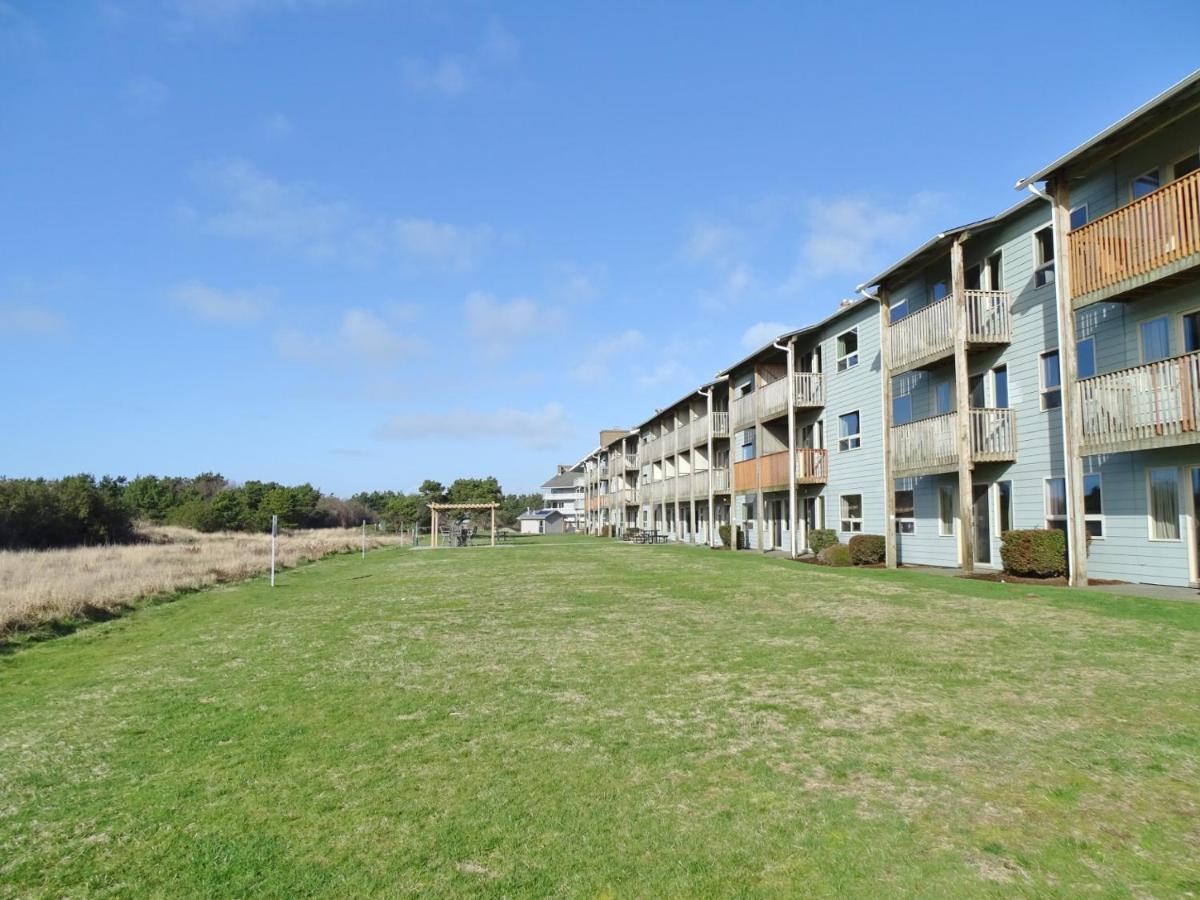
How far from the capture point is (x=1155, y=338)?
48.5ft

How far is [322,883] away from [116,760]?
3.08 m

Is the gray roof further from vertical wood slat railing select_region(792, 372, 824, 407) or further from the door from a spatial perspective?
vertical wood slat railing select_region(792, 372, 824, 407)

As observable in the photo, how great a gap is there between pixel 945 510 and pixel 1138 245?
915 centimetres

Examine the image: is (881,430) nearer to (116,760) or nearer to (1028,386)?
(1028,386)

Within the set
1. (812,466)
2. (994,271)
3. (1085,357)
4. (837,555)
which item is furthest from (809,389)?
(1085,357)

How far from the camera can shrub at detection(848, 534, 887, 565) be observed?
72.8 ft

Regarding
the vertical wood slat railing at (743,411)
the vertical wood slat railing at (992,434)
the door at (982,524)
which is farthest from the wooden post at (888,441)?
the vertical wood slat railing at (743,411)

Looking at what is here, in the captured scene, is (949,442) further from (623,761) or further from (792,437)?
(623,761)

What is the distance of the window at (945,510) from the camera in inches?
831

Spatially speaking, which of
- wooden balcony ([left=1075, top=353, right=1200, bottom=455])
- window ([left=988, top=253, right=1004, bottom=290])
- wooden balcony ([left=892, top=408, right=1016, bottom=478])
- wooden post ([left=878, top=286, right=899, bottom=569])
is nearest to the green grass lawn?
wooden balcony ([left=1075, top=353, right=1200, bottom=455])

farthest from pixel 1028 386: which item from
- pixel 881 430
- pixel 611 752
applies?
pixel 611 752

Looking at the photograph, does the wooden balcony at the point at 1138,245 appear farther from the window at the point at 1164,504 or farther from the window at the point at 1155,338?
the window at the point at 1164,504

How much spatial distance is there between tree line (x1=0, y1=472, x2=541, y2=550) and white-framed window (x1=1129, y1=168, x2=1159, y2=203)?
157ft

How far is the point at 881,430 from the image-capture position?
24.4m
